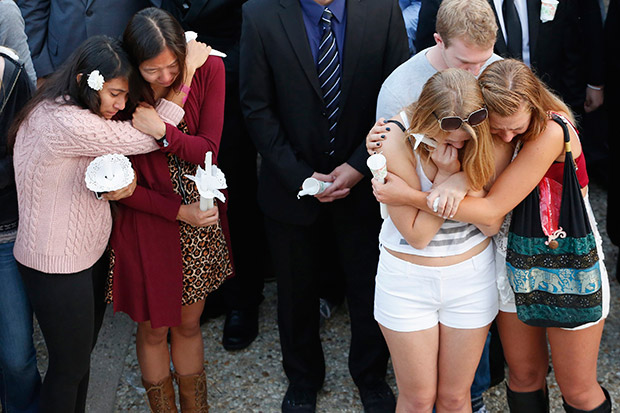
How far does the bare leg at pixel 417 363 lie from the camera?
111 inches

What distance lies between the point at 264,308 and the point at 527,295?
217 cm

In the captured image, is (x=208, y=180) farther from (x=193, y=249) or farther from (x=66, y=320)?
(x=66, y=320)

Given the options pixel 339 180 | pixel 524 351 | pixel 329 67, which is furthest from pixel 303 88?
pixel 524 351

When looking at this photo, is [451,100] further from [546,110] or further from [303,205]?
[303,205]

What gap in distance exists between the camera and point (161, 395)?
336 centimetres

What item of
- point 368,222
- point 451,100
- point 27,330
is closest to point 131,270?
point 27,330

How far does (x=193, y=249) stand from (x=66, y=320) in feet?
1.93

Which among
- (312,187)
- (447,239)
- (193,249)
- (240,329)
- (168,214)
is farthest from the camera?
(240,329)

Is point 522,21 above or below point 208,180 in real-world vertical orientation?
above

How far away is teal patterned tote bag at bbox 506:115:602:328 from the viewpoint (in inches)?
104

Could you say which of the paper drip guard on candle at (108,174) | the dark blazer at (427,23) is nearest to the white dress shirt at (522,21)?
the dark blazer at (427,23)

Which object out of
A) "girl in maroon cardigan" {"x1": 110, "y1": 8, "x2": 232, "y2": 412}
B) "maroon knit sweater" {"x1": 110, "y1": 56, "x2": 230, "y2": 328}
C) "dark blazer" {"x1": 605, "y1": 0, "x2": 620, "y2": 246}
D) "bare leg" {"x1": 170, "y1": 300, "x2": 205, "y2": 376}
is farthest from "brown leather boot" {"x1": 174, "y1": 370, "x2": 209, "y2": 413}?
"dark blazer" {"x1": 605, "y1": 0, "x2": 620, "y2": 246}

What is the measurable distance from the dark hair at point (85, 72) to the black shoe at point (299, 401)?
176 centimetres

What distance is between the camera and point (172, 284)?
10.2ft
